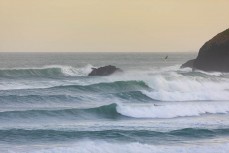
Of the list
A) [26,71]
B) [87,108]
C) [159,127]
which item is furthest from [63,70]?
[159,127]

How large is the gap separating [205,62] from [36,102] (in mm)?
31978

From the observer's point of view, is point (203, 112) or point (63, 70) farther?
point (63, 70)

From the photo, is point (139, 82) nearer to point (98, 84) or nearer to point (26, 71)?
point (98, 84)

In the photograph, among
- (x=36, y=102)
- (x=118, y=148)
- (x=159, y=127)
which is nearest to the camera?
(x=118, y=148)

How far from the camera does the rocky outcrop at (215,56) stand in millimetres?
59031

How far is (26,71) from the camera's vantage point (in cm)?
5631

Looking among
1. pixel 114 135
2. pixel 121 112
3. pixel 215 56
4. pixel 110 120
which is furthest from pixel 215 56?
pixel 114 135

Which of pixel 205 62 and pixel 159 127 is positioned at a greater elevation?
pixel 205 62

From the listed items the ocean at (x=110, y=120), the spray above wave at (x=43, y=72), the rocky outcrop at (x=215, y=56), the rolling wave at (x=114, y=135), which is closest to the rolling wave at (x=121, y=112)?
the ocean at (x=110, y=120)

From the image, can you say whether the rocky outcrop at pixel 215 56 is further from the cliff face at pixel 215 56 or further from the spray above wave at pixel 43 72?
the spray above wave at pixel 43 72
